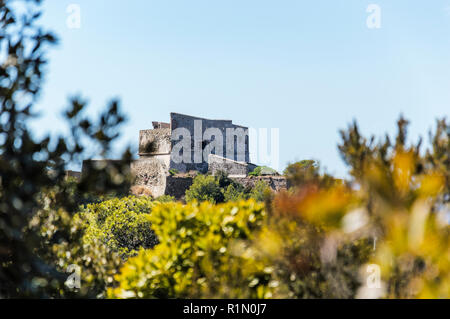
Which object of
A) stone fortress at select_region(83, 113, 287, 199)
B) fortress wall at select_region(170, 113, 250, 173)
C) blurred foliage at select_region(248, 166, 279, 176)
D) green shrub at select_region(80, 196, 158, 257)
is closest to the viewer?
green shrub at select_region(80, 196, 158, 257)

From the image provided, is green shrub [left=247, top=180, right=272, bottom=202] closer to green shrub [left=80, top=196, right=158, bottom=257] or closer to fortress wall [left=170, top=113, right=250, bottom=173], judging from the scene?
fortress wall [left=170, top=113, right=250, bottom=173]

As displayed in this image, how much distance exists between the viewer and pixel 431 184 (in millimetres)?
2514

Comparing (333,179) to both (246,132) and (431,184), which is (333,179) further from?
(246,132)

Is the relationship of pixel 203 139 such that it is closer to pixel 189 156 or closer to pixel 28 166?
pixel 189 156

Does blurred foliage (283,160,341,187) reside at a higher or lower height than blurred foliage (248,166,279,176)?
lower

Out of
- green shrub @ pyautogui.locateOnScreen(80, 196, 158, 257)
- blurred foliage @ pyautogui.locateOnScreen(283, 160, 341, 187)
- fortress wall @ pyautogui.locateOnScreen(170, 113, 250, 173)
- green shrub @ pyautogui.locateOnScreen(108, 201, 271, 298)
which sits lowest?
green shrub @ pyautogui.locateOnScreen(80, 196, 158, 257)

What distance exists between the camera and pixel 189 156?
5338cm

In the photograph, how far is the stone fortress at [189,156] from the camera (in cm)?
4847

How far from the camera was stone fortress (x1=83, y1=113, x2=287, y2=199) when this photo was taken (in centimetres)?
4847

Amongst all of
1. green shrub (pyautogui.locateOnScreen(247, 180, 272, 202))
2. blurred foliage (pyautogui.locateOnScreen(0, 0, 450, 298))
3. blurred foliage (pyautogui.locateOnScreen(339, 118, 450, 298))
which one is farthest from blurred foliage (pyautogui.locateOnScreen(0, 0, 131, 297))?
green shrub (pyautogui.locateOnScreen(247, 180, 272, 202))

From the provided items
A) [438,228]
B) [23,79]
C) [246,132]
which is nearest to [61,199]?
[23,79]

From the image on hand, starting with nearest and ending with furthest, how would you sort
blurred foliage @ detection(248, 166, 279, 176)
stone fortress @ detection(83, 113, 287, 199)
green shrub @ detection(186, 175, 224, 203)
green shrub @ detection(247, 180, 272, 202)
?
green shrub @ detection(247, 180, 272, 202) → green shrub @ detection(186, 175, 224, 203) → stone fortress @ detection(83, 113, 287, 199) → blurred foliage @ detection(248, 166, 279, 176)

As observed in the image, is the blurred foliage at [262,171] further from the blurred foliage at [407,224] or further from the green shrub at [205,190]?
the blurred foliage at [407,224]

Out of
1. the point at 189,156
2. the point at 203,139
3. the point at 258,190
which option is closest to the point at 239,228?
the point at 258,190
